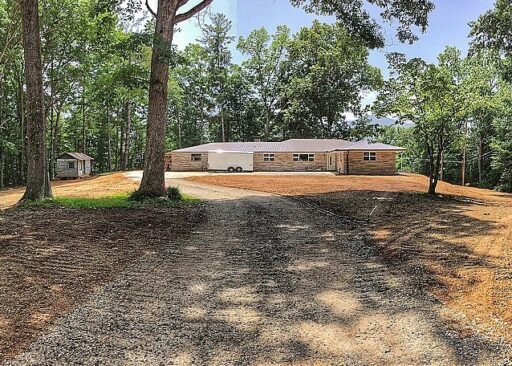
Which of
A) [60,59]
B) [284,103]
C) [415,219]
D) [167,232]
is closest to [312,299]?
[167,232]

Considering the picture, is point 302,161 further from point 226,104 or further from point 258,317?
point 258,317

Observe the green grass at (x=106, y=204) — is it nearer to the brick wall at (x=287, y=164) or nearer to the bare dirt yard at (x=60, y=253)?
the bare dirt yard at (x=60, y=253)

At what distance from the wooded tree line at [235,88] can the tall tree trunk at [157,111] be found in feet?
0.10

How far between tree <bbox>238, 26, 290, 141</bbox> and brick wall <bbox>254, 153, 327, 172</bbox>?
14.5 m

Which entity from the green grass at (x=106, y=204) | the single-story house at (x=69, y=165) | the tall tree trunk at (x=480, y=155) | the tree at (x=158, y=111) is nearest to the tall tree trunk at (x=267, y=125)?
the tall tree trunk at (x=480, y=155)

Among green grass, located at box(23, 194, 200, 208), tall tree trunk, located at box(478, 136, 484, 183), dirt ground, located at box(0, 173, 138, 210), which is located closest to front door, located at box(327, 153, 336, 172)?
tall tree trunk, located at box(478, 136, 484, 183)

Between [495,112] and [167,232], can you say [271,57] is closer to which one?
[495,112]

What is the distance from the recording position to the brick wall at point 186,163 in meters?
39.7

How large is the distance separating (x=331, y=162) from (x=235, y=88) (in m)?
21.0

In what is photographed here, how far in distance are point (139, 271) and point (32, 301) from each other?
5.65 feet

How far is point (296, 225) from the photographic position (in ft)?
33.4

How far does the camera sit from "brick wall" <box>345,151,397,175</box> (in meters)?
35.1

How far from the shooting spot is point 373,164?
35.5 m

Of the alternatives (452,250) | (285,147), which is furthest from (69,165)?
(452,250)
